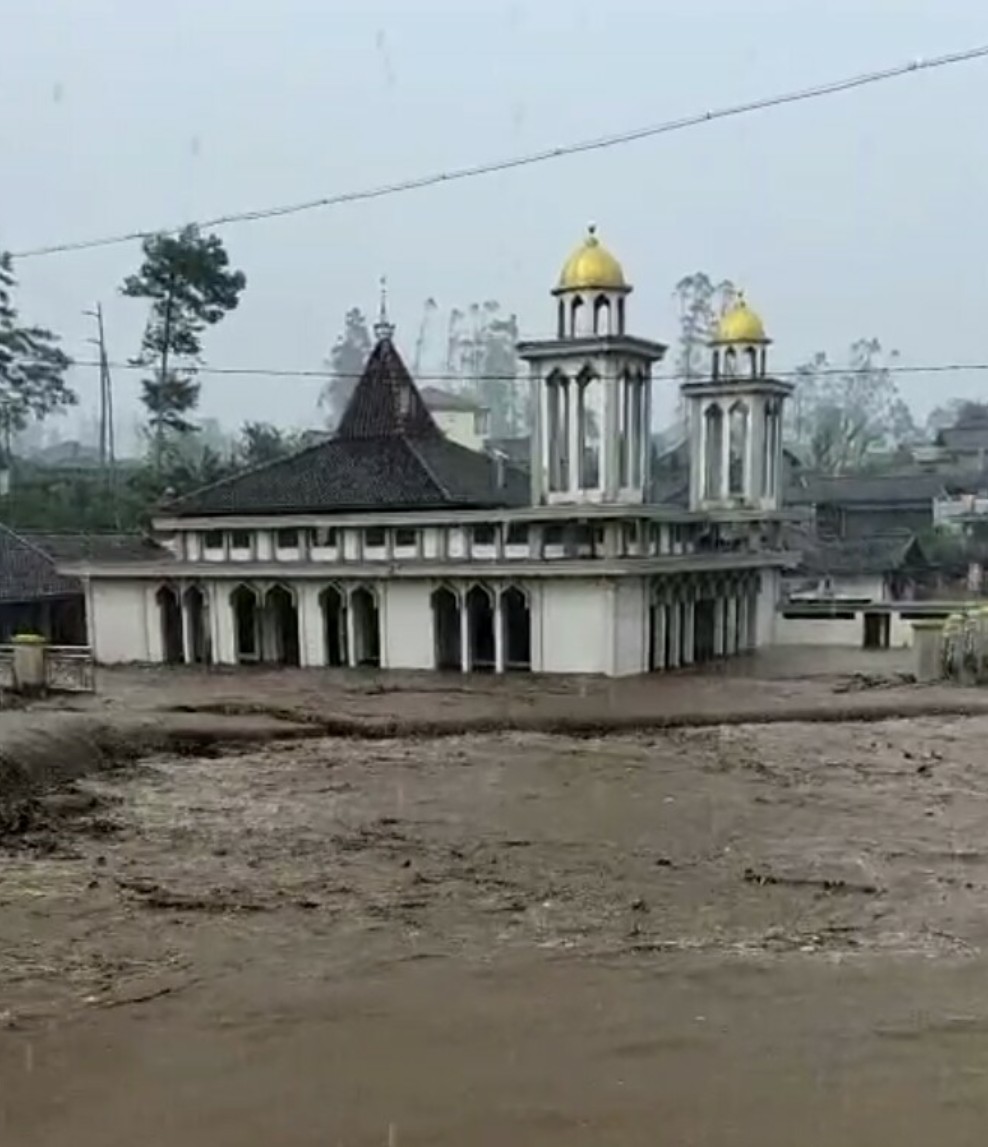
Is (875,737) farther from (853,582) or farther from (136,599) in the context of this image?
(853,582)

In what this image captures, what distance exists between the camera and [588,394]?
34.2 meters

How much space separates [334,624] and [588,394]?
27.6 ft

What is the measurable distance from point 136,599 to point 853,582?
2355cm

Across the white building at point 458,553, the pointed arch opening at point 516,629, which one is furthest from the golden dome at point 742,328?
the pointed arch opening at point 516,629

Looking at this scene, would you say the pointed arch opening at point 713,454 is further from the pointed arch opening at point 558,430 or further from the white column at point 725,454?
the pointed arch opening at point 558,430

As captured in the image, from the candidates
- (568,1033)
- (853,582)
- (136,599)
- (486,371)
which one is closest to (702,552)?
(853,582)

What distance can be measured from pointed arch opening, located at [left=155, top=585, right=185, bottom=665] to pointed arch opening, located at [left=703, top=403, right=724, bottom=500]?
15772mm

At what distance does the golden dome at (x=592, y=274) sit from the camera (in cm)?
3369

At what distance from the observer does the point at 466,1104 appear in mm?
7273

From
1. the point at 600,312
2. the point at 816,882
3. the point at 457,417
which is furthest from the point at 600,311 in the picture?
the point at 457,417

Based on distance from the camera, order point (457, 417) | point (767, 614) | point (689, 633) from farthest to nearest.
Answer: point (457, 417) → point (767, 614) → point (689, 633)

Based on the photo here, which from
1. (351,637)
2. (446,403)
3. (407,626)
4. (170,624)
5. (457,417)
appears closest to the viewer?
(407,626)

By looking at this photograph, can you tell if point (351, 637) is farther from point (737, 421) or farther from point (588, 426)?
point (737, 421)

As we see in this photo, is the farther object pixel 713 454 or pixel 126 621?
pixel 713 454
